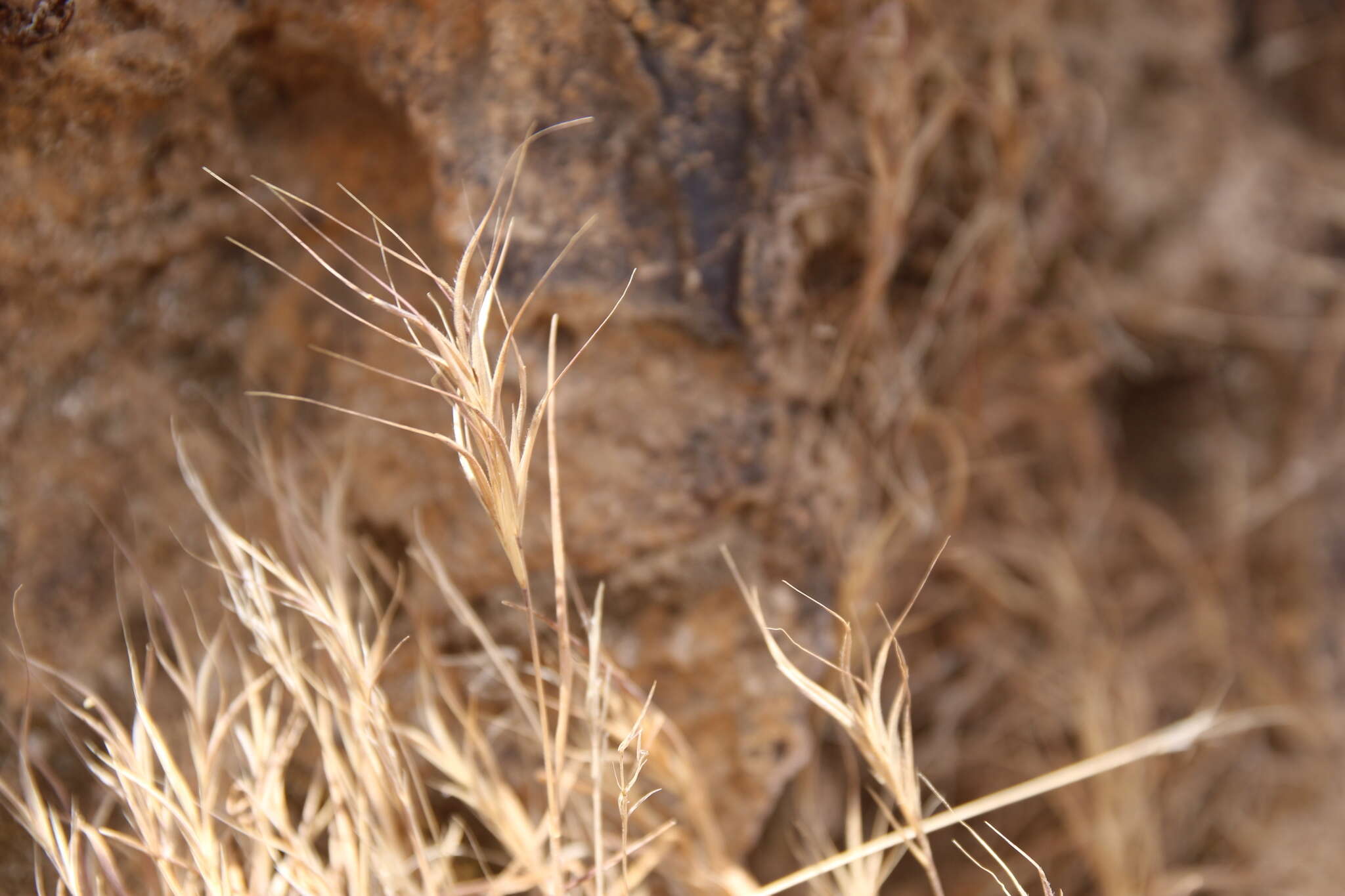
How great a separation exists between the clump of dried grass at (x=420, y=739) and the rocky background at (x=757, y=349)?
0.16 ft

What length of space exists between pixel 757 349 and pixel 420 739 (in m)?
0.36

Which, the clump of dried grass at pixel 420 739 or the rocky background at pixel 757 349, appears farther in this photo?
the rocky background at pixel 757 349

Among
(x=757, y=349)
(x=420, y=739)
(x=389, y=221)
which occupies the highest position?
(x=389, y=221)

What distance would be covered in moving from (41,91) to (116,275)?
0.42ft

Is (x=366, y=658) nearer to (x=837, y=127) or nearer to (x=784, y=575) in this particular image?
(x=784, y=575)

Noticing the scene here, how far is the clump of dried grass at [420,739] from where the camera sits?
0.49m

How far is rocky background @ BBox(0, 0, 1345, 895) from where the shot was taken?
0.64 m

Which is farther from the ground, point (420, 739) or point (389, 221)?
point (389, 221)

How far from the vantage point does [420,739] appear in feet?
2.04

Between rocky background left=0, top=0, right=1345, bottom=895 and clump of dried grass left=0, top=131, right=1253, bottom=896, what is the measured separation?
48mm

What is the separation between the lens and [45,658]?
2.14 ft

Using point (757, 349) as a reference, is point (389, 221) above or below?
above

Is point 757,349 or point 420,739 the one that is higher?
point 757,349

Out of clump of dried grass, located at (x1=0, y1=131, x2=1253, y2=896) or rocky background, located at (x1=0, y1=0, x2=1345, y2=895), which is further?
rocky background, located at (x1=0, y1=0, x2=1345, y2=895)
